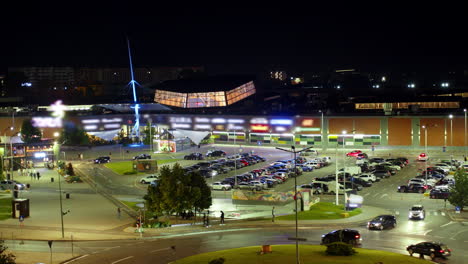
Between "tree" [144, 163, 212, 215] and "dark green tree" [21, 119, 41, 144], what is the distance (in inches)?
1752

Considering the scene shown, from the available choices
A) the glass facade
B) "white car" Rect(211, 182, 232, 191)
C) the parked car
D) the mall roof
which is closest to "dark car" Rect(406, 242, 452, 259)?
"white car" Rect(211, 182, 232, 191)

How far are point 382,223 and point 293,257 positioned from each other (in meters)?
8.89

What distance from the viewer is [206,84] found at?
105938 millimetres

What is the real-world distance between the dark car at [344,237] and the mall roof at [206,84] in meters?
73.5

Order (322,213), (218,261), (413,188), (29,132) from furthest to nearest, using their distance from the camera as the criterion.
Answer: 1. (29,132)
2. (413,188)
3. (322,213)
4. (218,261)

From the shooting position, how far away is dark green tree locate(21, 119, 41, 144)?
79375 mm

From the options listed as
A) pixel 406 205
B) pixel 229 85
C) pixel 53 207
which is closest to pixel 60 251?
pixel 53 207

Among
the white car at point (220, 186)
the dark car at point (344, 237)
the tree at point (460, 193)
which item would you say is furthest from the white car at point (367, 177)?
the dark car at point (344, 237)

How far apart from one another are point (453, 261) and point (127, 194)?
1049 inches

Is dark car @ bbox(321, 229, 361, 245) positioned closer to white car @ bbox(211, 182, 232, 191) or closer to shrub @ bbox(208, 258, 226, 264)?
shrub @ bbox(208, 258, 226, 264)

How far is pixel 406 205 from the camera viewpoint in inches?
1609

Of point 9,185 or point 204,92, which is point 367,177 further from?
point 204,92

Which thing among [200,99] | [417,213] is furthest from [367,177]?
[200,99]

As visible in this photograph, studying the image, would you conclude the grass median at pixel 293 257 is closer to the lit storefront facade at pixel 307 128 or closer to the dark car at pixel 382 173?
the dark car at pixel 382 173
